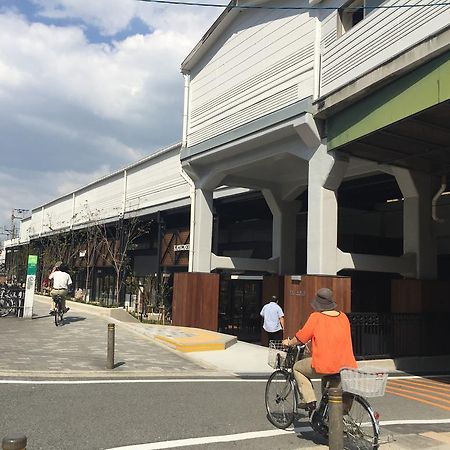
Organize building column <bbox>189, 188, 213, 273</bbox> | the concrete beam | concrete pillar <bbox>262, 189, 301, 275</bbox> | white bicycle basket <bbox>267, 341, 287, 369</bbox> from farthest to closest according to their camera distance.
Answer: concrete pillar <bbox>262, 189, 301, 275</bbox>
the concrete beam
building column <bbox>189, 188, 213, 273</bbox>
white bicycle basket <bbox>267, 341, 287, 369</bbox>

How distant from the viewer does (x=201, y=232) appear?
20562 mm

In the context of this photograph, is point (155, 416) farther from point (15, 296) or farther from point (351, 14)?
point (15, 296)

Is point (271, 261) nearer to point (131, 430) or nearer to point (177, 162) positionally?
point (177, 162)

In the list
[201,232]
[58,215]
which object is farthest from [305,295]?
[58,215]

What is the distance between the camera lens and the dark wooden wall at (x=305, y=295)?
45.3 feet

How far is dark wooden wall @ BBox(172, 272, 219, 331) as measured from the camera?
2000 centimetres

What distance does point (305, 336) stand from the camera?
5.88m

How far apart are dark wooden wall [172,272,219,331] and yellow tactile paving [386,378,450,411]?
9144 mm

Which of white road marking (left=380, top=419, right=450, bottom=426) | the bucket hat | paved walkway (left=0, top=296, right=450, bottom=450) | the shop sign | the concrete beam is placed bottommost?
white road marking (left=380, top=419, right=450, bottom=426)

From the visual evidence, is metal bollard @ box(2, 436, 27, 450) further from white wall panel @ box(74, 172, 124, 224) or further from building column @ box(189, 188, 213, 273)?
white wall panel @ box(74, 172, 124, 224)

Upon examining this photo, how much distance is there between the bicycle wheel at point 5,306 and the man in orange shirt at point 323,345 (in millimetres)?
15856

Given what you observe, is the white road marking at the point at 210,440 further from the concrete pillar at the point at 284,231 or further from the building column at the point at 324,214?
the concrete pillar at the point at 284,231

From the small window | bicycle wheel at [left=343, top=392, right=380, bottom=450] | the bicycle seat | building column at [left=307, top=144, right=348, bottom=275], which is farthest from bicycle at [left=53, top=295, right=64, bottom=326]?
bicycle wheel at [left=343, top=392, right=380, bottom=450]

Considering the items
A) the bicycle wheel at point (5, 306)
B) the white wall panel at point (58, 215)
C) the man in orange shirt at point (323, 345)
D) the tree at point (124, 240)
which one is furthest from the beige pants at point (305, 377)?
the white wall panel at point (58, 215)
